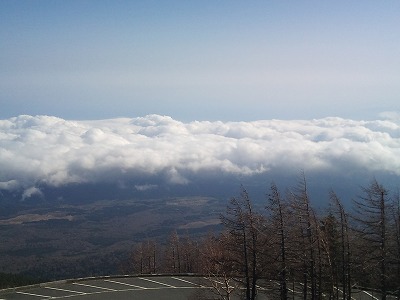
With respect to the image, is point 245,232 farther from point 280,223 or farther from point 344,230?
point 344,230

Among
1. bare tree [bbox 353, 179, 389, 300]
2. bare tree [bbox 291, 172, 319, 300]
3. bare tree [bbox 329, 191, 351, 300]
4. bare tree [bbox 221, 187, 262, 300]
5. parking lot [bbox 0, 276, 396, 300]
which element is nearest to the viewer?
bare tree [bbox 353, 179, 389, 300]

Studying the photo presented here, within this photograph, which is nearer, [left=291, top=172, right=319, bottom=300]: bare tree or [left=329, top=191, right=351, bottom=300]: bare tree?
[left=291, top=172, right=319, bottom=300]: bare tree

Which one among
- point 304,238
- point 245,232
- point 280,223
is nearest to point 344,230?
point 304,238

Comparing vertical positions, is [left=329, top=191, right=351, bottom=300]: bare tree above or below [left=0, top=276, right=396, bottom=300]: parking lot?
above

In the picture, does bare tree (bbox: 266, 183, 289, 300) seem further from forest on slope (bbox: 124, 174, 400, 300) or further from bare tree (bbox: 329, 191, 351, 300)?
bare tree (bbox: 329, 191, 351, 300)

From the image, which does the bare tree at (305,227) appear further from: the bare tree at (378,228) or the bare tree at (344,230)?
the bare tree at (378,228)

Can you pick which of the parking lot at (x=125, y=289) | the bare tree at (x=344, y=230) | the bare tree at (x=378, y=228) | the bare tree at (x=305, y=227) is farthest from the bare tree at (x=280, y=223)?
the parking lot at (x=125, y=289)

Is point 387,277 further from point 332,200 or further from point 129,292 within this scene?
point 129,292

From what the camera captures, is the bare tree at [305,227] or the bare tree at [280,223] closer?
the bare tree at [280,223]

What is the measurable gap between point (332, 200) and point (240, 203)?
241 inches

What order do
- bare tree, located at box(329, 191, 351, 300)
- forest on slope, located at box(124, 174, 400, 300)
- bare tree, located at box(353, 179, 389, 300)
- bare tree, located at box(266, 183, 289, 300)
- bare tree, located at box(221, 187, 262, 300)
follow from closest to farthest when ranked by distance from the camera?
1. bare tree, located at box(353, 179, 389, 300)
2. forest on slope, located at box(124, 174, 400, 300)
3. bare tree, located at box(266, 183, 289, 300)
4. bare tree, located at box(221, 187, 262, 300)
5. bare tree, located at box(329, 191, 351, 300)

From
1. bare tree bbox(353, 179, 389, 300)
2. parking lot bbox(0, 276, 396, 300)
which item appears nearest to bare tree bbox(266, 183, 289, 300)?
bare tree bbox(353, 179, 389, 300)

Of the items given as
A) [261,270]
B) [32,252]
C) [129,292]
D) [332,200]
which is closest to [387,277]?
[332,200]

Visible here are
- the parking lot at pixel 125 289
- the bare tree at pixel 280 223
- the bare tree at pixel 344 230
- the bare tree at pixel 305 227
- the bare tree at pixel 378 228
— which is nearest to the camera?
the bare tree at pixel 378 228
